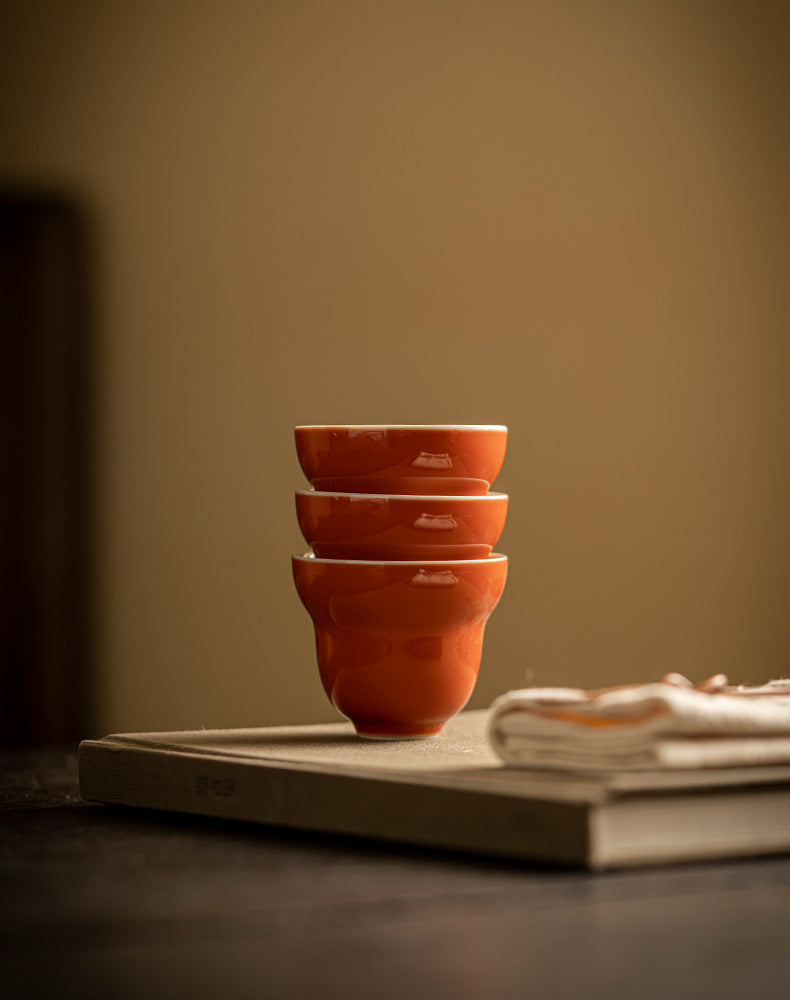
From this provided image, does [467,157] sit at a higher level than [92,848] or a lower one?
higher

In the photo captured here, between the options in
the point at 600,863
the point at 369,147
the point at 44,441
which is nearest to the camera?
the point at 600,863

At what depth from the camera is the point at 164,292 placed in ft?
7.96

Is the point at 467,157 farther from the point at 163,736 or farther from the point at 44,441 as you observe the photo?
the point at 163,736

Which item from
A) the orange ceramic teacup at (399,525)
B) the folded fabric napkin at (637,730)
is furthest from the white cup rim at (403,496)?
the folded fabric napkin at (637,730)

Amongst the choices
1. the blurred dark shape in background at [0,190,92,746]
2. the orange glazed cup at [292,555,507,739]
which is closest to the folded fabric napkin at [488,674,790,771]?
the orange glazed cup at [292,555,507,739]

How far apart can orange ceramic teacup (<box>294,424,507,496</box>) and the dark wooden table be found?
0.92ft

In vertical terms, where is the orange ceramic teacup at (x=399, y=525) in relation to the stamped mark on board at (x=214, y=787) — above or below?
above

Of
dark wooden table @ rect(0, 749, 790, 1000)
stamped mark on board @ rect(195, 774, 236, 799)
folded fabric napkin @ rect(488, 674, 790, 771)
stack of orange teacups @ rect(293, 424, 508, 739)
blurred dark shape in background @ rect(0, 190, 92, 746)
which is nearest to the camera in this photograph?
dark wooden table @ rect(0, 749, 790, 1000)

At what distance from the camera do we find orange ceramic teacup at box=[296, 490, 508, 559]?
0.98 m

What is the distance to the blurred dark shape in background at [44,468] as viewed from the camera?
2.31 m

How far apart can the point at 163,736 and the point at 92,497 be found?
1.44 m

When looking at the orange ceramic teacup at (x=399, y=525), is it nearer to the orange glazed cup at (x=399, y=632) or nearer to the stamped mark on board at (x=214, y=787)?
the orange glazed cup at (x=399, y=632)

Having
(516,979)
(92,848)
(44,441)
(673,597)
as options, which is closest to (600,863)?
(516,979)

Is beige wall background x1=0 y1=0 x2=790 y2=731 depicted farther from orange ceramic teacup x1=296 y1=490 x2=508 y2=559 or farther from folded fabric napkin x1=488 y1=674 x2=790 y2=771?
folded fabric napkin x1=488 y1=674 x2=790 y2=771
